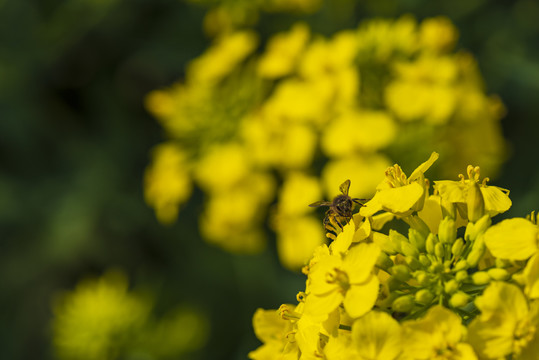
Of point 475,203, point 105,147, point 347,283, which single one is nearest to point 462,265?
point 475,203

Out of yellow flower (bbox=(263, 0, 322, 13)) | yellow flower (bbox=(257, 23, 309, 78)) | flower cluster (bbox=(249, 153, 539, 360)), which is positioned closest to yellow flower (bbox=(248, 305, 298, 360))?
flower cluster (bbox=(249, 153, 539, 360))

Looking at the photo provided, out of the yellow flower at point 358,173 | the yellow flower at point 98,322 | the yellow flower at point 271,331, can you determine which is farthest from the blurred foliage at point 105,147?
the yellow flower at point 271,331

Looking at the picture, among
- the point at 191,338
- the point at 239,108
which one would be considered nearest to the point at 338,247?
the point at 239,108

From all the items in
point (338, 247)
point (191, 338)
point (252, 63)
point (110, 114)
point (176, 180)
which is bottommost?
point (338, 247)

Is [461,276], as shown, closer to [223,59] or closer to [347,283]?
[347,283]

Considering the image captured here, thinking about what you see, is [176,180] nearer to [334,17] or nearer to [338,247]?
[334,17]

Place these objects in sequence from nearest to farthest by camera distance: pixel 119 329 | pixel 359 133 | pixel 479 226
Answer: pixel 479 226 → pixel 359 133 → pixel 119 329

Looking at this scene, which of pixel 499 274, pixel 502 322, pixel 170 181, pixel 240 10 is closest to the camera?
pixel 502 322
